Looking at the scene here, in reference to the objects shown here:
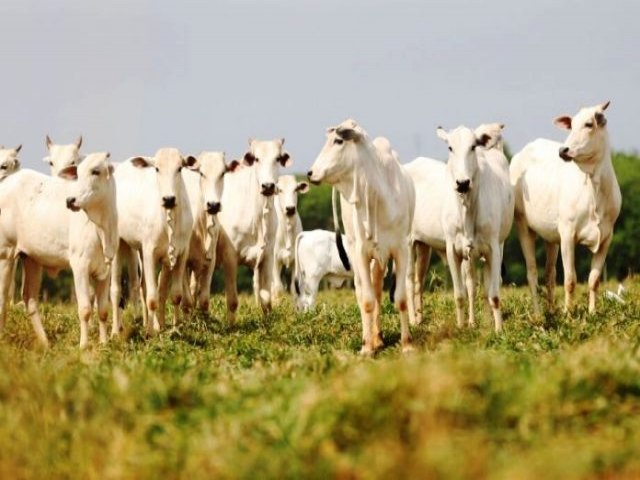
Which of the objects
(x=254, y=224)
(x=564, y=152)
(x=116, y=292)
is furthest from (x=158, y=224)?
(x=564, y=152)

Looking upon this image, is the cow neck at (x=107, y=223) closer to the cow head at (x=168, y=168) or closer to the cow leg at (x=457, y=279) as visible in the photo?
the cow head at (x=168, y=168)

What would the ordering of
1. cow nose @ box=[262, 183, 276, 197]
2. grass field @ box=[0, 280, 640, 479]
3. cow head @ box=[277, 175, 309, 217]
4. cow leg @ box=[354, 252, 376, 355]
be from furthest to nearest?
1. cow head @ box=[277, 175, 309, 217]
2. cow nose @ box=[262, 183, 276, 197]
3. cow leg @ box=[354, 252, 376, 355]
4. grass field @ box=[0, 280, 640, 479]

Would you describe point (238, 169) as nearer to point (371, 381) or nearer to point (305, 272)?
point (305, 272)

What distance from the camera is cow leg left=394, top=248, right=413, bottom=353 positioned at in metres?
14.1

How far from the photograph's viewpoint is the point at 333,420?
7.49m

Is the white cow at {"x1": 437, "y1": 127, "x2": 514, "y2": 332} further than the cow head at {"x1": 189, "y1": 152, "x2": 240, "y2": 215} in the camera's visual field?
No

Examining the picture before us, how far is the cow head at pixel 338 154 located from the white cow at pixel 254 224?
414 centimetres

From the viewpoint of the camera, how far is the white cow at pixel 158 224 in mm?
16578

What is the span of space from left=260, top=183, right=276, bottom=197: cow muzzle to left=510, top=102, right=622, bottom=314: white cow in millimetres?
3693

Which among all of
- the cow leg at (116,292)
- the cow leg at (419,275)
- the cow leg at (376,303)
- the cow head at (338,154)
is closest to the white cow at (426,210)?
the cow leg at (419,275)

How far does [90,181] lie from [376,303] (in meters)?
3.79

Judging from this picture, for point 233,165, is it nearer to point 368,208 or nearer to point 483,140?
point 483,140

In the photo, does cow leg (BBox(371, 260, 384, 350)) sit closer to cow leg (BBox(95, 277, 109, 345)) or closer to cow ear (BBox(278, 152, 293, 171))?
cow leg (BBox(95, 277, 109, 345))

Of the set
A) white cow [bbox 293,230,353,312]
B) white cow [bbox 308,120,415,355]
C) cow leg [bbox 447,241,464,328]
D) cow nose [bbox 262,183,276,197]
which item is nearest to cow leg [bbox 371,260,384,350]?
white cow [bbox 308,120,415,355]
